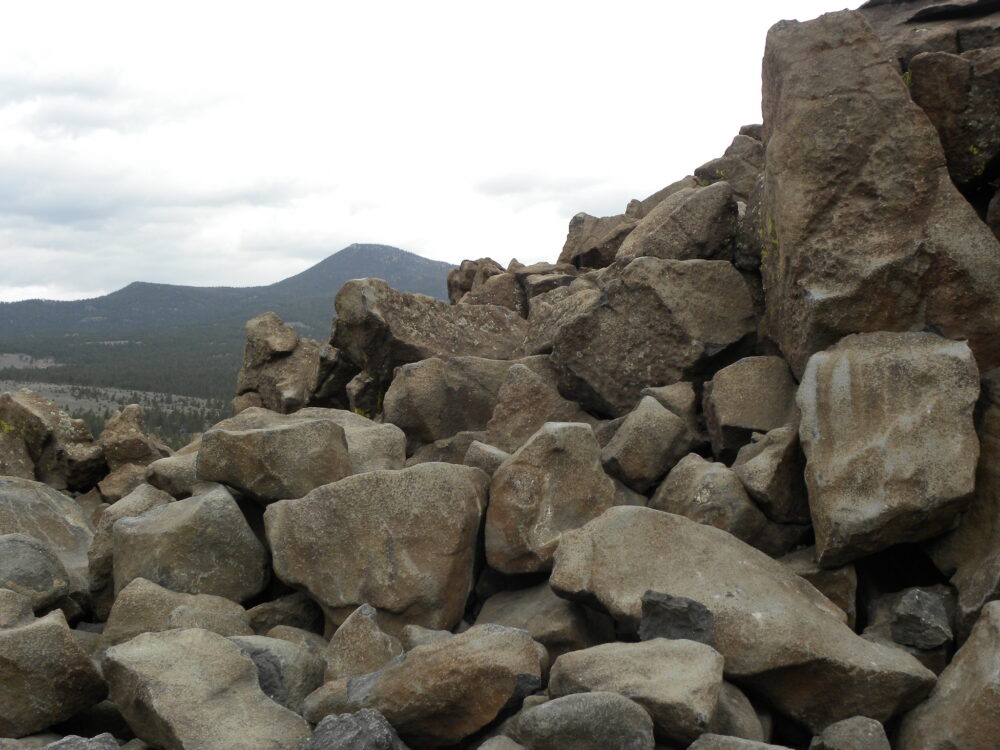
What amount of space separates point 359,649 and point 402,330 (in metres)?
8.26

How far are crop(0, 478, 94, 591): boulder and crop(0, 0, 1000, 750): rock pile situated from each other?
0.07 m

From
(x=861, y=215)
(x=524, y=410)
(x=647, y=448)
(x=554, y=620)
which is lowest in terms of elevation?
(x=554, y=620)

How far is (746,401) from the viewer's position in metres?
11.1

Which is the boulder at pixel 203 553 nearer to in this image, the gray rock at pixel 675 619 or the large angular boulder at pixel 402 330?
the gray rock at pixel 675 619

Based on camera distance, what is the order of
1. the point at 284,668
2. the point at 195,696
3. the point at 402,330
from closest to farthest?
1. the point at 195,696
2. the point at 284,668
3. the point at 402,330

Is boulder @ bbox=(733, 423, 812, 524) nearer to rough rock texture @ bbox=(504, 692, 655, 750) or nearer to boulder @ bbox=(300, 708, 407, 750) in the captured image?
rough rock texture @ bbox=(504, 692, 655, 750)

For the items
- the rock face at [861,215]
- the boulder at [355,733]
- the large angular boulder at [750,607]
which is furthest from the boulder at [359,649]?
the rock face at [861,215]

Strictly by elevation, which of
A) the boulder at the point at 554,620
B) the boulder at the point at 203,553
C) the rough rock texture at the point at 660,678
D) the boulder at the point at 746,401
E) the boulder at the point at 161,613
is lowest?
the boulder at the point at 554,620

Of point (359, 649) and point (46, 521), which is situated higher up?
point (46, 521)

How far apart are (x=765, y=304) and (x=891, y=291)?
2.47m

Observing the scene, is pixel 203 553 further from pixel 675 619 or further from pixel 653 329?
pixel 653 329

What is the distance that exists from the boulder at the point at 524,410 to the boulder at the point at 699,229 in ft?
9.72

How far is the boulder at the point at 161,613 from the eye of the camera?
29.9 feet

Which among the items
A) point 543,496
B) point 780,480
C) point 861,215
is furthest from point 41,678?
point 861,215
